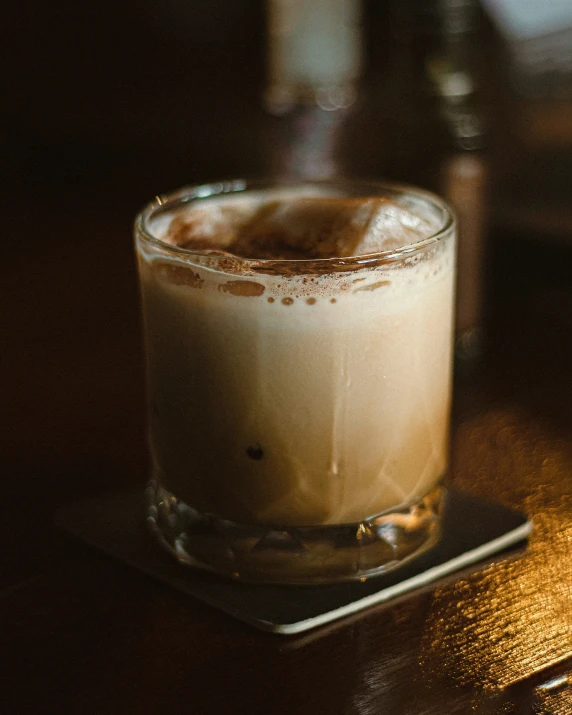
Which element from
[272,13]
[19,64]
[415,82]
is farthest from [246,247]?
[19,64]

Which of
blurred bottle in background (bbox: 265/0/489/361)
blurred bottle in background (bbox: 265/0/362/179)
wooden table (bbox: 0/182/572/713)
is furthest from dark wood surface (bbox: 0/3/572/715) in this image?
blurred bottle in background (bbox: 265/0/362/179)

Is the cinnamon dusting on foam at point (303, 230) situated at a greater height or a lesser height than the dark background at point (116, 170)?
greater

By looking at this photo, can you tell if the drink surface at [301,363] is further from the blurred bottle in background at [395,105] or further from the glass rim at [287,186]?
the blurred bottle in background at [395,105]

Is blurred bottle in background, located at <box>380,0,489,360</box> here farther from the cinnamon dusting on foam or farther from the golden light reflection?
the cinnamon dusting on foam

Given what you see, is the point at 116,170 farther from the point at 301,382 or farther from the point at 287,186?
the point at 301,382

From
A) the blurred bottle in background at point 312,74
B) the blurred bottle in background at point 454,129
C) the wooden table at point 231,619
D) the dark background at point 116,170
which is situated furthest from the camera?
the blurred bottle in background at point 312,74

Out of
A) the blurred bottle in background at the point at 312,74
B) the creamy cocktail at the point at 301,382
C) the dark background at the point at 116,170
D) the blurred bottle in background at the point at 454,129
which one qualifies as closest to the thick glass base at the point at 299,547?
the creamy cocktail at the point at 301,382

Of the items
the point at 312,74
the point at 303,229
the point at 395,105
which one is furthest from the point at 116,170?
the point at 303,229
